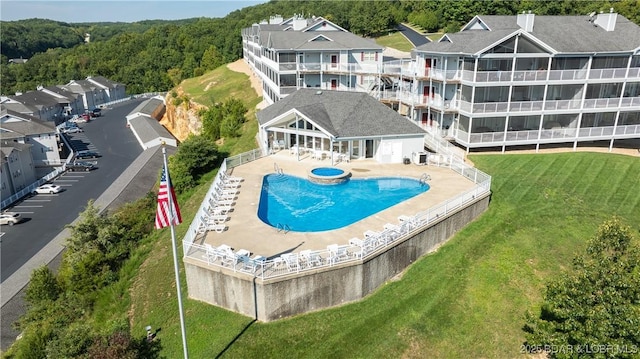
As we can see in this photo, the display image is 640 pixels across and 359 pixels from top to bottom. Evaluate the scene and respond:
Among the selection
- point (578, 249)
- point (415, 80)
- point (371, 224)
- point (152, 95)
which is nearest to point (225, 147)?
point (415, 80)

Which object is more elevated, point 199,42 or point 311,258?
point 199,42

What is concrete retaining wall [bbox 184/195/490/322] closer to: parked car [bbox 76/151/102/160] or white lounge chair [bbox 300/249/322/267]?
white lounge chair [bbox 300/249/322/267]

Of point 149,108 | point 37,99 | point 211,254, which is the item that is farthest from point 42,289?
point 149,108

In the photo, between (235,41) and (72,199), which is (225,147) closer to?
(72,199)

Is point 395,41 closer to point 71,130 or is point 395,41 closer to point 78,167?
point 71,130

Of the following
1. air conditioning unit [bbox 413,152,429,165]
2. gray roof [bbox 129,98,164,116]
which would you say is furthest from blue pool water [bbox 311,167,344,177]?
gray roof [bbox 129,98,164,116]
